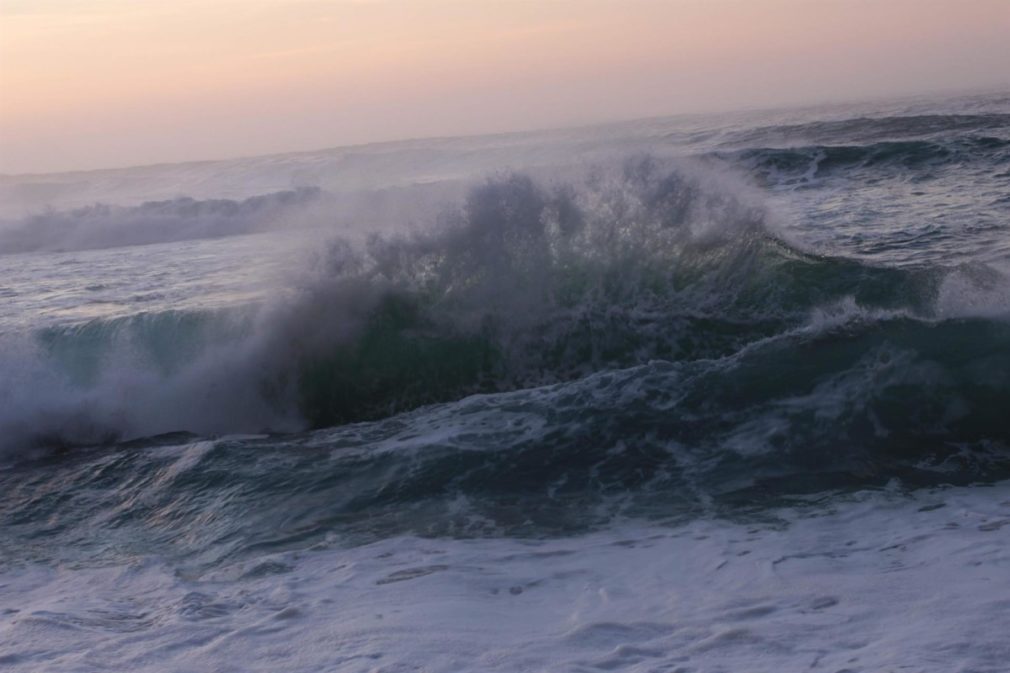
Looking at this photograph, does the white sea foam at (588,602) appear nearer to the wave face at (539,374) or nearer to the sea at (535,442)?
the sea at (535,442)

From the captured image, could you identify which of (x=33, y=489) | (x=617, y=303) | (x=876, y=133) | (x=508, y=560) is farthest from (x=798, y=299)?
(x=876, y=133)

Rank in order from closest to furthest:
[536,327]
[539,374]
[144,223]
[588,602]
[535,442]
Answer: [588,602] → [535,442] → [539,374] → [536,327] → [144,223]

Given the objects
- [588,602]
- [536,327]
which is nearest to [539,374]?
[536,327]

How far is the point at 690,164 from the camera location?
34.9 ft

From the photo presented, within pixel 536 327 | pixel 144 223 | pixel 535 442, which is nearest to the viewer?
pixel 535 442

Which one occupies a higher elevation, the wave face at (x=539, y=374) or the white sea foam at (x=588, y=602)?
the wave face at (x=539, y=374)

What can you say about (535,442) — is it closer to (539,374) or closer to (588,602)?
(539,374)

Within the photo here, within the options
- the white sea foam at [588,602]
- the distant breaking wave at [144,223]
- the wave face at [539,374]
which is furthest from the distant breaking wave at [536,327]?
the distant breaking wave at [144,223]

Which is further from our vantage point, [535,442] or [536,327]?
[536,327]

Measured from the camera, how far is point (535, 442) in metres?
6.90

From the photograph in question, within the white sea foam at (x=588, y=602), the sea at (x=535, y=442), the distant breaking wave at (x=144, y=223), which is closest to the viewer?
the white sea foam at (x=588, y=602)

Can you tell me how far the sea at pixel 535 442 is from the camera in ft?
14.3

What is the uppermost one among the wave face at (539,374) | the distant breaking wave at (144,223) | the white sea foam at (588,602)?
the distant breaking wave at (144,223)

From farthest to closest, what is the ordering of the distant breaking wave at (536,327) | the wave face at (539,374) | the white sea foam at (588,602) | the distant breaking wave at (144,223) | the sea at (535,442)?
the distant breaking wave at (144,223) < the distant breaking wave at (536,327) < the wave face at (539,374) < the sea at (535,442) < the white sea foam at (588,602)
